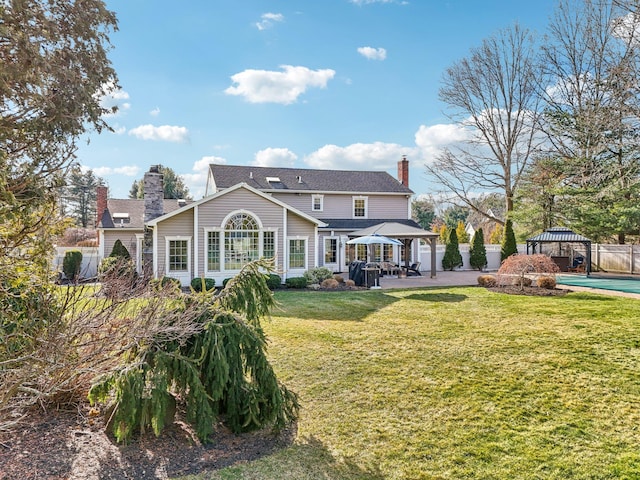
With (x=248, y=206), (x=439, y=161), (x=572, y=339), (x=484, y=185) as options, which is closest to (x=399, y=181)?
(x=439, y=161)

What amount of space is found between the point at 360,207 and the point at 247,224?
10015 millimetres

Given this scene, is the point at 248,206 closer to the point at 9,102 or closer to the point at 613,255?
the point at 9,102

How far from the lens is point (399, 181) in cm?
2767

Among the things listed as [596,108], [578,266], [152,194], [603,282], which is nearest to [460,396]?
[596,108]

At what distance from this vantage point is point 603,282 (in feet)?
62.0

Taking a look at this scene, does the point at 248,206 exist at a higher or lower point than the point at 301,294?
higher

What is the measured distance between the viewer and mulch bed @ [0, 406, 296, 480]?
367 centimetres

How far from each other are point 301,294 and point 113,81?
37.9 ft

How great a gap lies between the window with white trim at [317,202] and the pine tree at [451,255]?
8572 mm

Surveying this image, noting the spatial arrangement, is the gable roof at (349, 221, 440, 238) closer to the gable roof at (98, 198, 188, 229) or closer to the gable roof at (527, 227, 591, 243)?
the gable roof at (527, 227, 591, 243)

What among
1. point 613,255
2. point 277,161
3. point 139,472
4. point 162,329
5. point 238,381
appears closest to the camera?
point 139,472

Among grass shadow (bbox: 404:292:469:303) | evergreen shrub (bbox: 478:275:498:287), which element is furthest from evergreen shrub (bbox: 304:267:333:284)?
evergreen shrub (bbox: 478:275:498:287)

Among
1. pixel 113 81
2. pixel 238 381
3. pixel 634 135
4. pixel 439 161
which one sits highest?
pixel 439 161

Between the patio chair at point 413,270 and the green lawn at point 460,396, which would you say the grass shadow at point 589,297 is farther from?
the patio chair at point 413,270
